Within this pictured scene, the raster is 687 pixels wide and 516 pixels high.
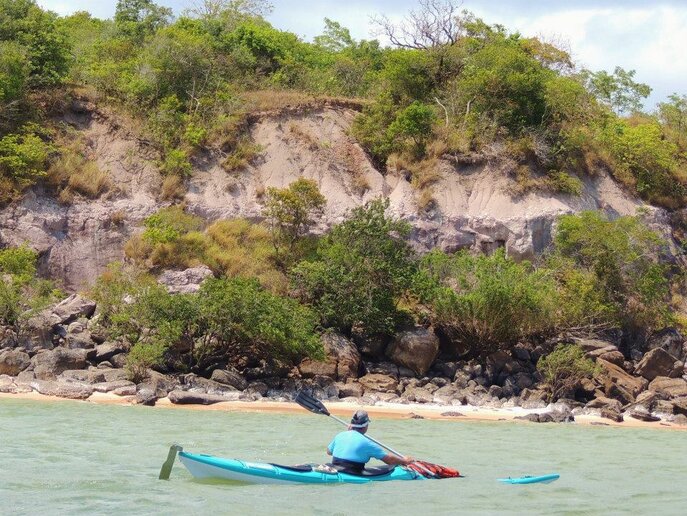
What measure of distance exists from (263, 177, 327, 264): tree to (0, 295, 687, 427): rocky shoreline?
6.65 metres

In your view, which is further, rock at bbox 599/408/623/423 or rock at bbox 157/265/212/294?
rock at bbox 157/265/212/294

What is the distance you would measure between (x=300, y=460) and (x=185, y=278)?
14.6 meters

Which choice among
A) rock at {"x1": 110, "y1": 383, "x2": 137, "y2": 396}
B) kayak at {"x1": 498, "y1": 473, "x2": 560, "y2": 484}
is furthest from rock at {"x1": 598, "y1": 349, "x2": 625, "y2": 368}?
kayak at {"x1": 498, "y1": 473, "x2": 560, "y2": 484}

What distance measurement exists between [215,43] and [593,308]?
1934 cm

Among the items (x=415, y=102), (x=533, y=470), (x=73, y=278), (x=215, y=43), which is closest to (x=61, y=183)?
(x=73, y=278)

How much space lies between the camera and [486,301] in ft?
89.1

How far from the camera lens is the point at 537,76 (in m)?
36.4

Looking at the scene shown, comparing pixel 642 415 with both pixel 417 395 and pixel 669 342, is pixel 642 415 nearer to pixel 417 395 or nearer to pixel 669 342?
pixel 417 395

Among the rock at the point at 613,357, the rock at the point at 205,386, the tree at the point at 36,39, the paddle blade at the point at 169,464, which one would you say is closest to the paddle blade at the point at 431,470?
the paddle blade at the point at 169,464

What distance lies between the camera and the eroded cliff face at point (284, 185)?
31844 mm

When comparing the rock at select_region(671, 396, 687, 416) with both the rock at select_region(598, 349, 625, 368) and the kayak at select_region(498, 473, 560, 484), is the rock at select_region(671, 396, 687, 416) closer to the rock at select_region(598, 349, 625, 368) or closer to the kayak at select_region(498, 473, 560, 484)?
the rock at select_region(598, 349, 625, 368)

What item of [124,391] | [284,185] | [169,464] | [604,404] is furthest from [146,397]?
[284,185]

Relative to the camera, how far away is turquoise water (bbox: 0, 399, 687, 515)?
12.4m

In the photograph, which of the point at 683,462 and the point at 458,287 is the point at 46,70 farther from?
the point at 683,462
